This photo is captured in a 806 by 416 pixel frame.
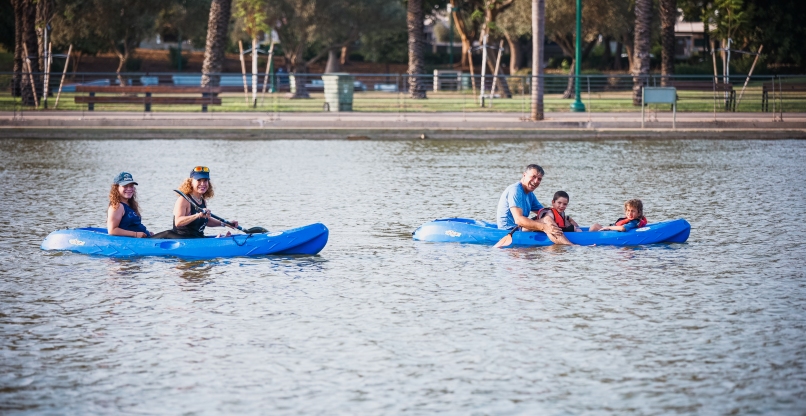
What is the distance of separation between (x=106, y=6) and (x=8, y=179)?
3439 centimetres

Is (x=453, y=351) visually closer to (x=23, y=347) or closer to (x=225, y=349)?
(x=225, y=349)

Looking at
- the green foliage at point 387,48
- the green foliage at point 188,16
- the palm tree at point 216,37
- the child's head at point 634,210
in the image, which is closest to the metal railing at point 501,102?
the palm tree at point 216,37

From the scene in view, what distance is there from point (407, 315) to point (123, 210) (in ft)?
13.6

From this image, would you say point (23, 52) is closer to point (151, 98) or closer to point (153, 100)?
point (153, 100)

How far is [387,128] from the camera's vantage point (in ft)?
96.5

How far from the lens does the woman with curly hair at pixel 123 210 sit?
39.2 ft

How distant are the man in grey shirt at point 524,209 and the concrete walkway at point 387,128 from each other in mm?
15835

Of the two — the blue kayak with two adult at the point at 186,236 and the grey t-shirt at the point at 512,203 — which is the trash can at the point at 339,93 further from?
the blue kayak with two adult at the point at 186,236

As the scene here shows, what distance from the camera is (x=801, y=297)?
10.0m

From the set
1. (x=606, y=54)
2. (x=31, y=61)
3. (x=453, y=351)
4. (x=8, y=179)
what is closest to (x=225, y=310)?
(x=453, y=351)

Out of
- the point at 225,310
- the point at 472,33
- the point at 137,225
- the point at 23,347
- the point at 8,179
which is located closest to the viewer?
the point at 23,347

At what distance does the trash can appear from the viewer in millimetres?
35438

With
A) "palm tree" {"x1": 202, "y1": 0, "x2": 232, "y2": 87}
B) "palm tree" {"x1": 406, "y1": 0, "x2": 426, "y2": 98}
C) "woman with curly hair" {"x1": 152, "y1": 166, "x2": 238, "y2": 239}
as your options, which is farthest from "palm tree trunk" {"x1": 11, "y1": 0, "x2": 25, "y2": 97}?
"woman with curly hair" {"x1": 152, "y1": 166, "x2": 238, "y2": 239}

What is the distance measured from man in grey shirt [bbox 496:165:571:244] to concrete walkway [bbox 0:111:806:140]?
623 inches
